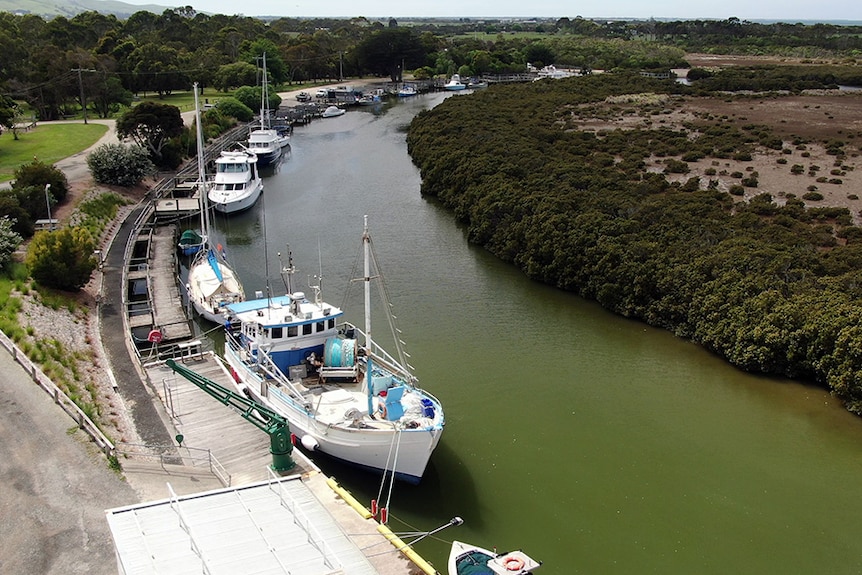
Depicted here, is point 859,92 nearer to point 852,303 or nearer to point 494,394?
point 852,303

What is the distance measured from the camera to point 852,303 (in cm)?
3206

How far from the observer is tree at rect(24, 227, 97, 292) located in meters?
34.9

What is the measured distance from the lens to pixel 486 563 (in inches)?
723

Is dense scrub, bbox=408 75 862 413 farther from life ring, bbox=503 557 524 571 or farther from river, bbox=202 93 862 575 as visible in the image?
life ring, bbox=503 557 524 571

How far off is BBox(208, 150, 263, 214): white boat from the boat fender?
34686mm

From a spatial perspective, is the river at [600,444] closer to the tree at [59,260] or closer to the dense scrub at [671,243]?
the dense scrub at [671,243]

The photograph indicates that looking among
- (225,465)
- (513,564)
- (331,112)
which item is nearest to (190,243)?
(225,465)

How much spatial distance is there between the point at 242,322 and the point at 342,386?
209 inches

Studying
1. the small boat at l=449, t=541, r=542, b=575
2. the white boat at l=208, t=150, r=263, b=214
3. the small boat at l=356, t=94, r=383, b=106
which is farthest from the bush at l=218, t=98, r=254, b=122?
the small boat at l=449, t=541, r=542, b=575

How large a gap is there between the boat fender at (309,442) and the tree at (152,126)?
46645mm

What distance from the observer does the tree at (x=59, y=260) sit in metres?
34.9

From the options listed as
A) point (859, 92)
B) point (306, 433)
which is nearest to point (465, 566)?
point (306, 433)

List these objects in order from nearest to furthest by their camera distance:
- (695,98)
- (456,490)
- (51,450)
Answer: (51,450)
(456,490)
(695,98)

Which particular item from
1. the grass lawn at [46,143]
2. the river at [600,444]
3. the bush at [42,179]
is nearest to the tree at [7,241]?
the bush at [42,179]
